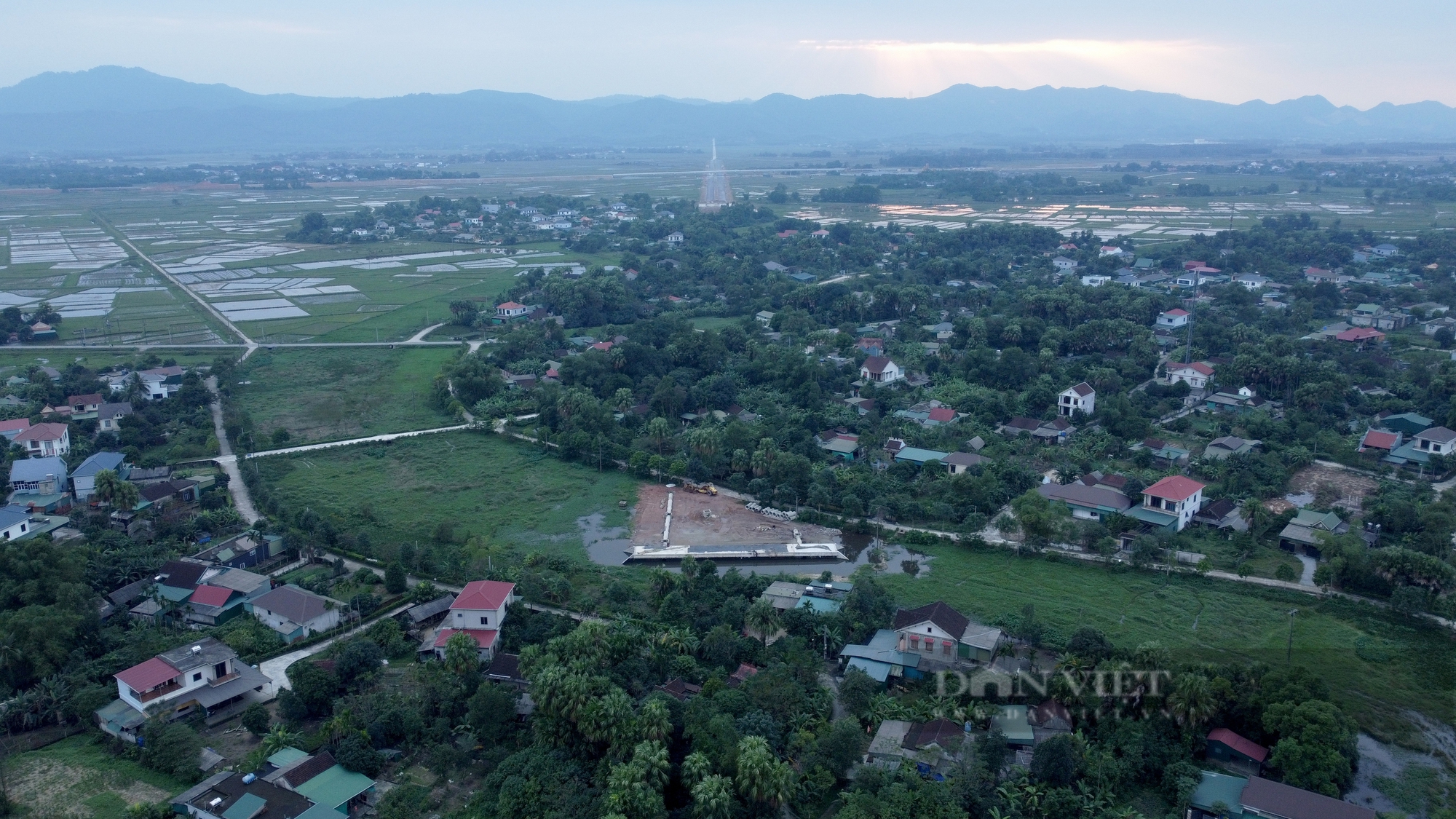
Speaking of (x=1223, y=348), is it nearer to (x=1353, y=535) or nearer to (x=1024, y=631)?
(x=1353, y=535)

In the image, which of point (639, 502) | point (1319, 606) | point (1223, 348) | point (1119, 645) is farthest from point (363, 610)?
point (1223, 348)

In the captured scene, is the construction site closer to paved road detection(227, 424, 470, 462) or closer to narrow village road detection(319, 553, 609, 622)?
narrow village road detection(319, 553, 609, 622)

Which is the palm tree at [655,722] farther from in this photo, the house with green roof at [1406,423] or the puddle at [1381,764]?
the house with green roof at [1406,423]

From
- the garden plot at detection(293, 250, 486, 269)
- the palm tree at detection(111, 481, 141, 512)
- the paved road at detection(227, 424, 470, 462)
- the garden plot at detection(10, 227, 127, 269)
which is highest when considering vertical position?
the garden plot at detection(10, 227, 127, 269)

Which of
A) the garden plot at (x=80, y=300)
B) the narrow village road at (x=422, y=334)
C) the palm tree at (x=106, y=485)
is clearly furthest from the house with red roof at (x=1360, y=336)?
the garden plot at (x=80, y=300)

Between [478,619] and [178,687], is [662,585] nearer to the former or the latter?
[478,619]

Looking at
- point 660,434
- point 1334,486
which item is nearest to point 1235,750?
point 1334,486

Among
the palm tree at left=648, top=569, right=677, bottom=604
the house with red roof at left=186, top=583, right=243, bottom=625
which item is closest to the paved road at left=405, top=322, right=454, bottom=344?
the house with red roof at left=186, top=583, right=243, bottom=625
